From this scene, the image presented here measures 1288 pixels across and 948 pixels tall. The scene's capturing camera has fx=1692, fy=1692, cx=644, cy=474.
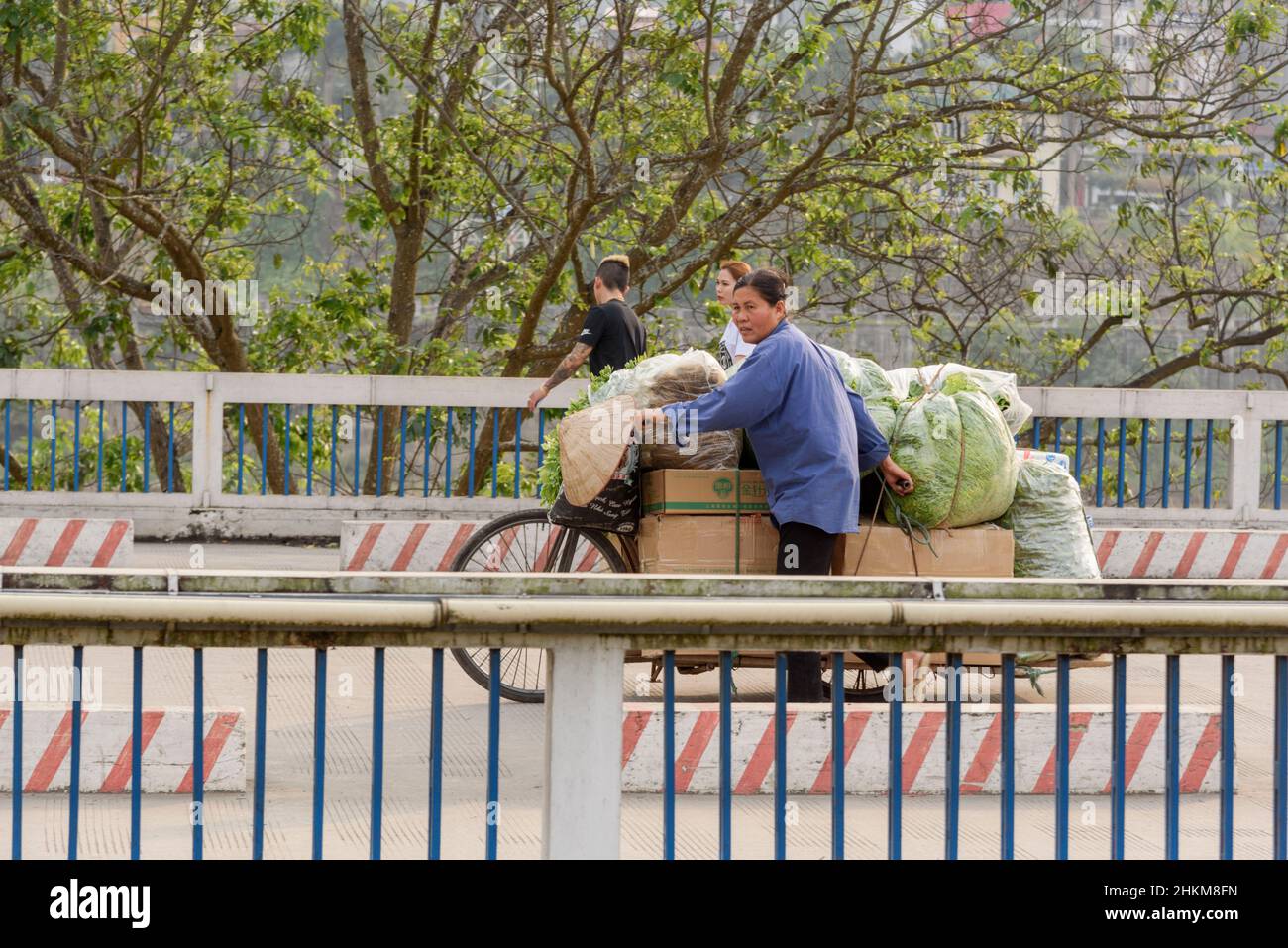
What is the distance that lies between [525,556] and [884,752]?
203 cm

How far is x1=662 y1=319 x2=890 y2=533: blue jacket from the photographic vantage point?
20.4ft

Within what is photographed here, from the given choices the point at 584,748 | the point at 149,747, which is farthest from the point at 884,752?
the point at 584,748

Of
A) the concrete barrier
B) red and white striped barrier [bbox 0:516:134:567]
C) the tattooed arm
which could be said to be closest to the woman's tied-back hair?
the tattooed arm

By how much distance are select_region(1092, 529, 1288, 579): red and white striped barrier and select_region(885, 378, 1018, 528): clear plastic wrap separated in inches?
176

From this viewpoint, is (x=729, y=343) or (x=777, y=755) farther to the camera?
(x=729, y=343)

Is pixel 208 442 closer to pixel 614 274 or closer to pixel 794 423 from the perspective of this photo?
pixel 614 274

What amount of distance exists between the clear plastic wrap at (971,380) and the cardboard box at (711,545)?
3.00 feet

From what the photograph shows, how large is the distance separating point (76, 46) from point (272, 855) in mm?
12306

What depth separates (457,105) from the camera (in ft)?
53.2

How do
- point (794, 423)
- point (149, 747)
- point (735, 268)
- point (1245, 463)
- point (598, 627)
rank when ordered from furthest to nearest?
point (1245, 463), point (735, 268), point (794, 423), point (149, 747), point (598, 627)

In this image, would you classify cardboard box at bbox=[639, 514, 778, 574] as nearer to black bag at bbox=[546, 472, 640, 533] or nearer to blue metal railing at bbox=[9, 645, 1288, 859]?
black bag at bbox=[546, 472, 640, 533]

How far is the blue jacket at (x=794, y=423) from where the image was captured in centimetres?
621

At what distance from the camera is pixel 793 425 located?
6289mm

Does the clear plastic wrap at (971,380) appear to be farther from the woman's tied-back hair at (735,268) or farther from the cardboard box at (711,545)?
the woman's tied-back hair at (735,268)
